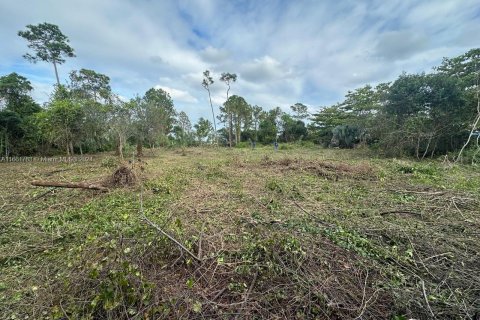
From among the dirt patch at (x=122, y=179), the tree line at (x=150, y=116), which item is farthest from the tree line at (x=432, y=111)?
the dirt patch at (x=122, y=179)

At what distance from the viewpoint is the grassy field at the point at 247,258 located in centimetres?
187

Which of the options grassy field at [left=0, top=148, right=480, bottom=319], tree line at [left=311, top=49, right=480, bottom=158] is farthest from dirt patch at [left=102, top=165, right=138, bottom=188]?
tree line at [left=311, top=49, right=480, bottom=158]

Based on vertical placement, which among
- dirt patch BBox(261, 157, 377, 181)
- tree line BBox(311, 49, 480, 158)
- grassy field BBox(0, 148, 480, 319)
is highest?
tree line BBox(311, 49, 480, 158)

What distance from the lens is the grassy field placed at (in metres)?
1.87

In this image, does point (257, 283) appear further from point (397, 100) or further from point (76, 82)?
point (76, 82)

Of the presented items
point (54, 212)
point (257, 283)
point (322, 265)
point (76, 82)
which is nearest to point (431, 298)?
point (322, 265)

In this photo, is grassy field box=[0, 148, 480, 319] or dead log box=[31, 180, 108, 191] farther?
dead log box=[31, 180, 108, 191]

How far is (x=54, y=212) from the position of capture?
428 cm

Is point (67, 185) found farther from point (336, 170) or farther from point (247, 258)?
point (336, 170)

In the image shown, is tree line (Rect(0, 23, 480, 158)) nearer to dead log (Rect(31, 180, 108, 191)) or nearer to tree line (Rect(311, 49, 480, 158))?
tree line (Rect(311, 49, 480, 158))

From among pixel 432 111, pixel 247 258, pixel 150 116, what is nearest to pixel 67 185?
pixel 247 258

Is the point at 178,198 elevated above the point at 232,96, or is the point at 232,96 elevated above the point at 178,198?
the point at 232,96

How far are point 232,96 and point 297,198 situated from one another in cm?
2609

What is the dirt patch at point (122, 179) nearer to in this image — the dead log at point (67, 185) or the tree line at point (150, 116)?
the dead log at point (67, 185)
